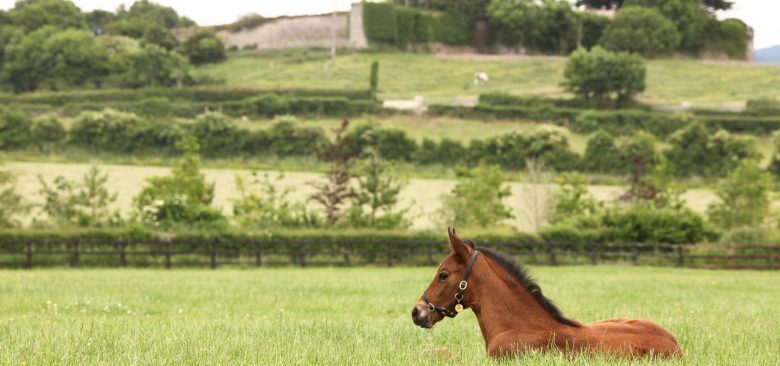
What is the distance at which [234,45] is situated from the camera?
133m

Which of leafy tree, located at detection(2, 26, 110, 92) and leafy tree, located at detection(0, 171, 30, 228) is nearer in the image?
leafy tree, located at detection(0, 171, 30, 228)

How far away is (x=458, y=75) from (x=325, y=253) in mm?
80010

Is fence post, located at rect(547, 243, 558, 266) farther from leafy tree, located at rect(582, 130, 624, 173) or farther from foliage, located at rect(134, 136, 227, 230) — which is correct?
leafy tree, located at rect(582, 130, 624, 173)

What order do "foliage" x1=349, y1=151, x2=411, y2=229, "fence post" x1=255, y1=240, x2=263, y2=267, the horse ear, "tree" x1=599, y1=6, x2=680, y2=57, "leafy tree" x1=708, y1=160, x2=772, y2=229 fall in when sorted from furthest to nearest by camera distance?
"tree" x1=599, y1=6, x2=680, y2=57 < "leafy tree" x1=708, y1=160, x2=772, y2=229 < "foliage" x1=349, y1=151, x2=411, y2=229 < "fence post" x1=255, y1=240, x2=263, y2=267 < the horse ear

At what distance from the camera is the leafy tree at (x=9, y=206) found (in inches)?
1534

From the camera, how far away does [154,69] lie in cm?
10412

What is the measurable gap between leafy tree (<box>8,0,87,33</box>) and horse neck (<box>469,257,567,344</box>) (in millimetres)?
127732

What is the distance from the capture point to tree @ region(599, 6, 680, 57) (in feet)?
399

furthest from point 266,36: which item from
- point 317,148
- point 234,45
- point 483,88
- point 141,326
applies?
point 141,326

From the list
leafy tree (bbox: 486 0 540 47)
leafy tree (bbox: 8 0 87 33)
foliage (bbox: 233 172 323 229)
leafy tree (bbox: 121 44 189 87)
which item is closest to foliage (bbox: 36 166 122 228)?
foliage (bbox: 233 172 323 229)

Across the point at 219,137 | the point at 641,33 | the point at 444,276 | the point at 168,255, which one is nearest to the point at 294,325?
the point at 444,276

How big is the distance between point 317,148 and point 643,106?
38991 mm

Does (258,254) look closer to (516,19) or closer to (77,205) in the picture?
(77,205)

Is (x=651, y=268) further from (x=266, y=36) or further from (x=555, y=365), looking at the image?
(x=266, y=36)
